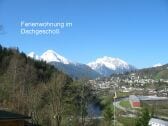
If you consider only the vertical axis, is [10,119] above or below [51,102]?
below

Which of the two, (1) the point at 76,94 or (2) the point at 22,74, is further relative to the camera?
(2) the point at 22,74

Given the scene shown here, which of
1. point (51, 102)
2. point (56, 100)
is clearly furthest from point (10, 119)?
point (51, 102)

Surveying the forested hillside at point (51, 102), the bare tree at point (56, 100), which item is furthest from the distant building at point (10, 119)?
the bare tree at point (56, 100)

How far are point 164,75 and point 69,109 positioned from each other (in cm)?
17154

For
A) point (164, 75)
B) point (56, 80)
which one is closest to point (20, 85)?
point (56, 80)

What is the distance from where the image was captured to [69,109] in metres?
29.7

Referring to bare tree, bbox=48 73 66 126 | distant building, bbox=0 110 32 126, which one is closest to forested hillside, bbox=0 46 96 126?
bare tree, bbox=48 73 66 126

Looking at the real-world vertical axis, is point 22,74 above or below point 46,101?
above

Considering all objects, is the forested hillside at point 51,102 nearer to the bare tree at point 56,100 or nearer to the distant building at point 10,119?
the bare tree at point 56,100

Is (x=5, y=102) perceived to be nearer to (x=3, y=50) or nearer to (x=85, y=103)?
(x=85, y=103)

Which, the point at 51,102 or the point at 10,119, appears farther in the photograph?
the point at 51,102

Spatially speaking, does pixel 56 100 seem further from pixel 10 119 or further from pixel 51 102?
pixel 10 119

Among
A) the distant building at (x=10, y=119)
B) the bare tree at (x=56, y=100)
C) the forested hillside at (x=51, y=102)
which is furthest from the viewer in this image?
the forested hillside at (x=51, y=102)

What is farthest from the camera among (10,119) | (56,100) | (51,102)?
(51,102)
